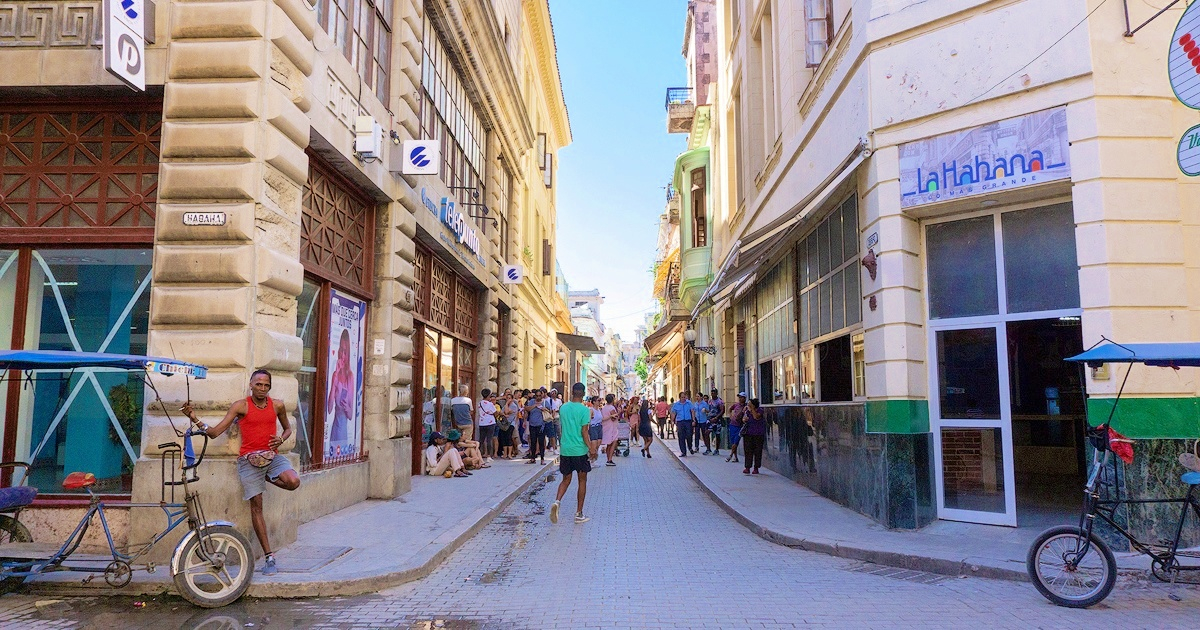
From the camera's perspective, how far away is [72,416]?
7.78 m

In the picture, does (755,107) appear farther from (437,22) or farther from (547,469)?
(547,469)

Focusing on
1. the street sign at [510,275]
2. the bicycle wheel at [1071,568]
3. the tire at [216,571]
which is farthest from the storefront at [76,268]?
the street sign at [510,275]

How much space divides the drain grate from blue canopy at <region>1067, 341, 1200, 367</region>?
2263mm

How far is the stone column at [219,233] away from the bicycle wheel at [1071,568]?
6.61 metres

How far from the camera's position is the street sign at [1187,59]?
6.67m

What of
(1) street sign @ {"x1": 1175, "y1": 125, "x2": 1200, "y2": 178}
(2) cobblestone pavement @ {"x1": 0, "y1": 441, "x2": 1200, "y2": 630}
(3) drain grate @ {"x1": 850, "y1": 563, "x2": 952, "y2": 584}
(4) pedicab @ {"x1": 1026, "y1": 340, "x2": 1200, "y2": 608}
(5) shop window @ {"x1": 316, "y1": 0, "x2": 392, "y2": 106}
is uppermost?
(5) shop window @ {"x1": 316, "y1": 0, "x2": 392, "y2": 106}

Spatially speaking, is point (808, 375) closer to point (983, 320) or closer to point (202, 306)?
point (983, 320)

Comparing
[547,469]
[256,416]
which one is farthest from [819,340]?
[256,416]

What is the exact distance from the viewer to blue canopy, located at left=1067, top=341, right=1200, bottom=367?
630cm

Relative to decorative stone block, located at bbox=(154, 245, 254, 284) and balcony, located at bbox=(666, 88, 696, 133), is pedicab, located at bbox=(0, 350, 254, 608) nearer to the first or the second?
decorative stone block, located at bbox=(154, 245, 254, 284)

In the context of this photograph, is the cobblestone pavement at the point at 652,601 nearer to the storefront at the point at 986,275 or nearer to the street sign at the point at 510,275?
the storefront at the point at 986,275

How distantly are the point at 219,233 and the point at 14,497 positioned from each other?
8.79 ft

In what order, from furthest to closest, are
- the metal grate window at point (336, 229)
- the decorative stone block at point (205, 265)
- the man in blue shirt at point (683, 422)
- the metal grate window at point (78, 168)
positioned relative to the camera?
the man in blue shirt at point (683, 422), the metal grate window at point (336, 229), the metal grate window at point (78, 168), the decorative stone block at point (205, 265)

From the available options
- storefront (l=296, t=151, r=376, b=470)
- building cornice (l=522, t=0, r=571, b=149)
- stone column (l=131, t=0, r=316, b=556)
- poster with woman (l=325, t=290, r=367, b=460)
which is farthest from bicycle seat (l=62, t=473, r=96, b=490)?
building cornice (l=522, t=0, r=571, b=149)
